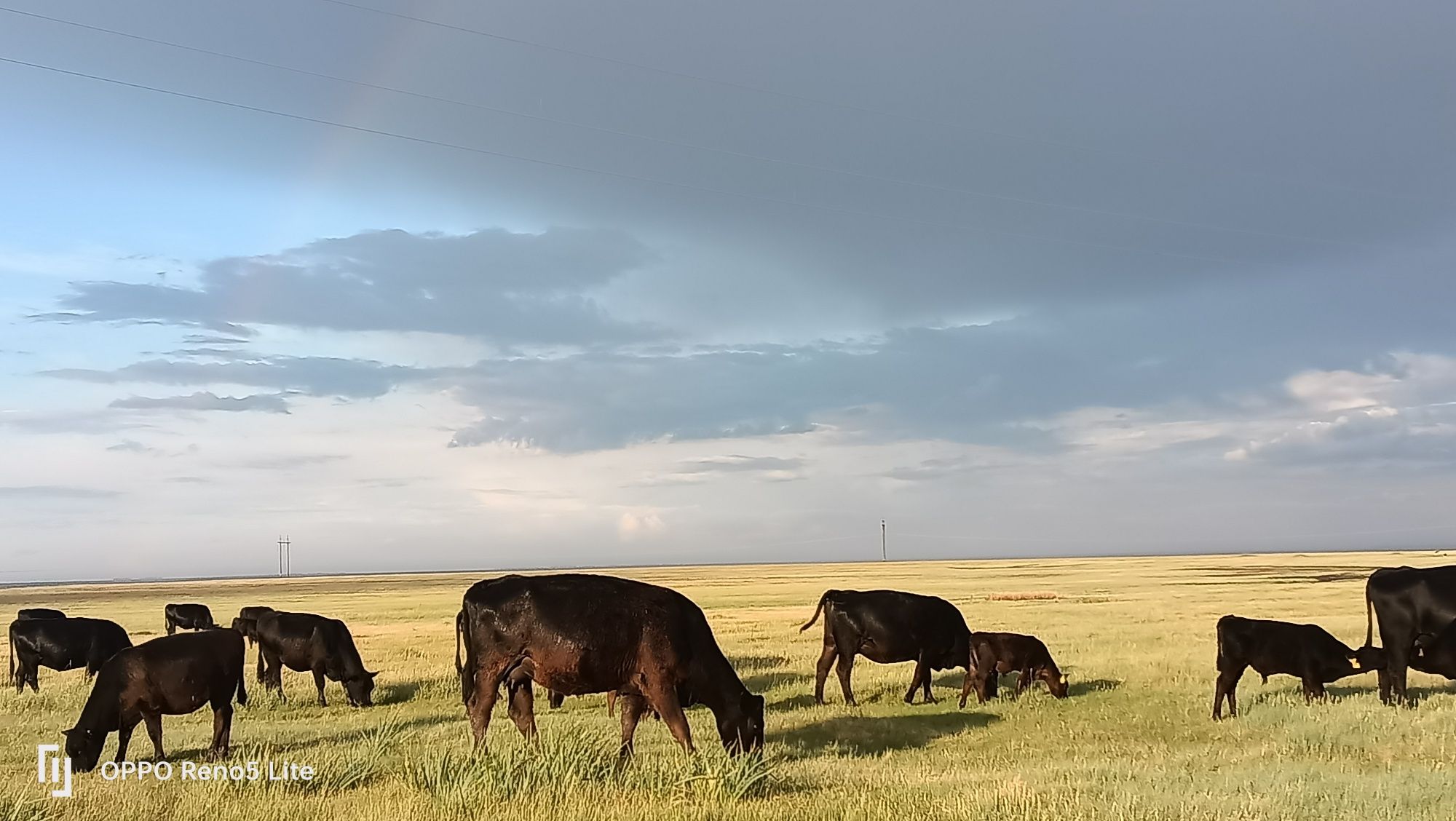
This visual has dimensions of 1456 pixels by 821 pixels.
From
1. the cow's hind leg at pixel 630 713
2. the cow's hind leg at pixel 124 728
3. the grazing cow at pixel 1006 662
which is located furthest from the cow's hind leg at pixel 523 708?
the grazing cow at pixel 1006 662

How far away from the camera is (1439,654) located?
15781 mm

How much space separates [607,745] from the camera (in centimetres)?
1267

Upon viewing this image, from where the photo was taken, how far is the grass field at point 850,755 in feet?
29.8

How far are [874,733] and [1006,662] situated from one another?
174 inches

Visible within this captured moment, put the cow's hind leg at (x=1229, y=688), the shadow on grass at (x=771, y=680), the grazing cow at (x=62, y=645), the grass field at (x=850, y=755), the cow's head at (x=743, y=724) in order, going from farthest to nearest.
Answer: the grazing cow at (x=62, y=645) → the shadow on grass at (x=771, y=680) → the cow's hind leg at (x=1229, y=688) → the cow's head at (x=743, y=724) → the grass field at (x=850, y=755)

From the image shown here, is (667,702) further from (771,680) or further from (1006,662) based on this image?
(771,680)

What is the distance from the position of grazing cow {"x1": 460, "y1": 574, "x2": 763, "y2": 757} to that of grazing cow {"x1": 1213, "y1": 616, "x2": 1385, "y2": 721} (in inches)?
326

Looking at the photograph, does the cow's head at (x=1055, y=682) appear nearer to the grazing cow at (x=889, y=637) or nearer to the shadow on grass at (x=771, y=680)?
the grazing cow at (x=889, y=637)

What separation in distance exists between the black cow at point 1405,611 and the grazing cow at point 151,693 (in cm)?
1706

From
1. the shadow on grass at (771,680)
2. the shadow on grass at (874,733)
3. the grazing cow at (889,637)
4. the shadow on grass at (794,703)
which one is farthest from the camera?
the shadow on grass at (771,680)

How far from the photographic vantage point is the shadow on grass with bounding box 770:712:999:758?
44.9 ft

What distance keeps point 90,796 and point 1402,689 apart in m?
17.9

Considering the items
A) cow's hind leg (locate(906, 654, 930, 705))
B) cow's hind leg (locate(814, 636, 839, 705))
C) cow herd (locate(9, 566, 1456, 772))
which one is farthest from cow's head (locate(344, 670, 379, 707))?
cow's hind leg (locate(906, 654, 930, 705))

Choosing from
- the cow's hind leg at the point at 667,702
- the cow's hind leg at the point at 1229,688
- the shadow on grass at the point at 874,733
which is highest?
the cow's hind leg at the point at 667,702
